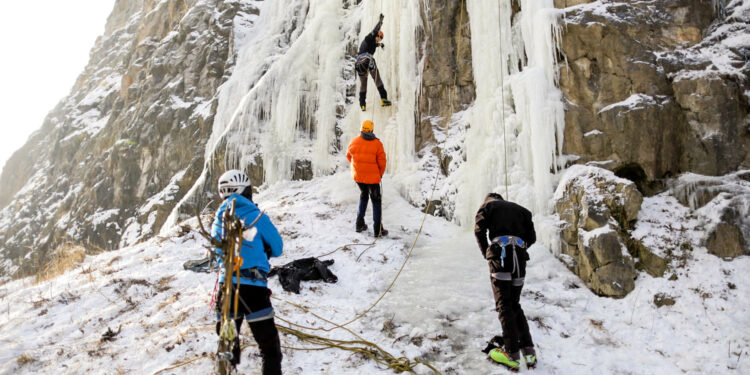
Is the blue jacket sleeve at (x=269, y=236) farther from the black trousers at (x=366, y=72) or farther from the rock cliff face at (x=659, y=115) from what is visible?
the black trousers at (x=366, y=72)

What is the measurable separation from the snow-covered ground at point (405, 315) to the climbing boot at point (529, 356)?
0.11 metres

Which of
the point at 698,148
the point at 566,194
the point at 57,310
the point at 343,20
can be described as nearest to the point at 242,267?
the point at 57,310

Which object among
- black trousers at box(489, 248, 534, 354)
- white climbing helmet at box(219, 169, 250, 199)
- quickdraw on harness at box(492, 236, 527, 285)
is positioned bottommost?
black trousers at box(489, 248, 534, 354)

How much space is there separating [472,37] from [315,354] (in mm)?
6970

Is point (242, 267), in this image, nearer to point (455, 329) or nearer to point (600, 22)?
point (455, 329)

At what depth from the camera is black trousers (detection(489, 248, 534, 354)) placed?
3.37 meters

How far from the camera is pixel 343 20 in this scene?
11594mm

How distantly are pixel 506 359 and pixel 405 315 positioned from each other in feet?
4.10

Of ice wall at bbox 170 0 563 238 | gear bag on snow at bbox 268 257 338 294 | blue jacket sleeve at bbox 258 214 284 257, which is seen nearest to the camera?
blue jacket sleeve at bbox 258 214 284 257

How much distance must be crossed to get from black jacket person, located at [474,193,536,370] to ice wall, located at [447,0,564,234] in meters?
2.51

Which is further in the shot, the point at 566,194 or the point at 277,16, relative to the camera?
the point at 277,16

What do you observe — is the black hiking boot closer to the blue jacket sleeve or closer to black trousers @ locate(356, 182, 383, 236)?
black trousers @ locate(356, 182, 383, 236)

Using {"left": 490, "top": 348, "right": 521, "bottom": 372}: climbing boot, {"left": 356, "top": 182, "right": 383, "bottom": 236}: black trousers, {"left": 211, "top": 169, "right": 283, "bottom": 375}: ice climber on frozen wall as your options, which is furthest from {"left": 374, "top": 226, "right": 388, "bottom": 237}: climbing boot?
{"left": 211, "top": 169, "right": 283, "bottom": 375}: ice climber on frozen wall

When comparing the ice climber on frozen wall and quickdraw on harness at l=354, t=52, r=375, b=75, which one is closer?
the ice climber on frozen wall
